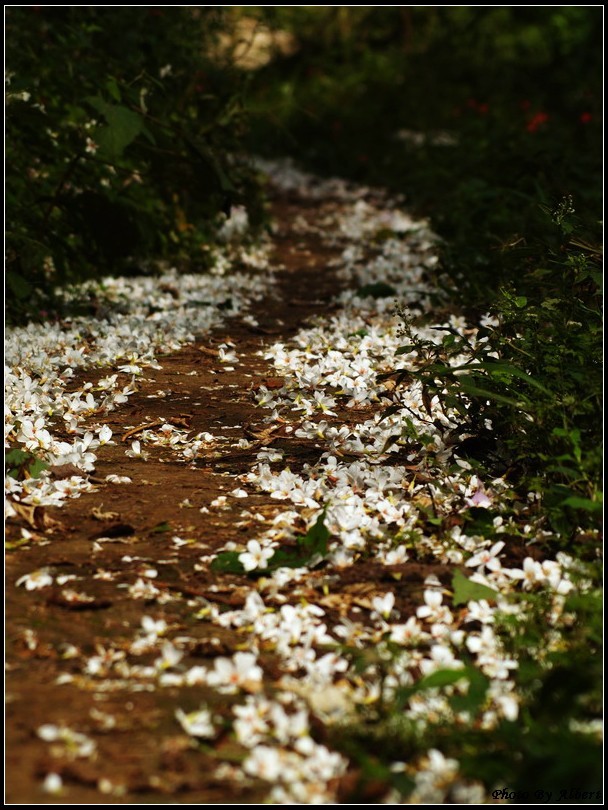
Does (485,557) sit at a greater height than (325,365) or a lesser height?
lesser

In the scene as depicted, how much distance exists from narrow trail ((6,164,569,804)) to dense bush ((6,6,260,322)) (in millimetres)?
1980

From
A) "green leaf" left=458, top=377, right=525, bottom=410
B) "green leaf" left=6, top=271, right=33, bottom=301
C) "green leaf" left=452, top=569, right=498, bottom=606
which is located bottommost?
"green leaf" left=452, top=569, right=498, bottom=606

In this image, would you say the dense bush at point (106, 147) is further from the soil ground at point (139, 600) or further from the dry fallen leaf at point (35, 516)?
the dry fallen leaf at point (35, 516)

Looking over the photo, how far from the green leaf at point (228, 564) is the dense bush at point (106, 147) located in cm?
354

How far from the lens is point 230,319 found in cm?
698

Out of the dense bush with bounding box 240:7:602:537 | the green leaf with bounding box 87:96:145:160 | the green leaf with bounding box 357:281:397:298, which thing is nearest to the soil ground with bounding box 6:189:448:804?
the dense bush with bounding box 240:7:602:537

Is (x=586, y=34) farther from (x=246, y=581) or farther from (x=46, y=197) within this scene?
(x=246, y=581)

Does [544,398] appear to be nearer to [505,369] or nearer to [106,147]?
[505,369]

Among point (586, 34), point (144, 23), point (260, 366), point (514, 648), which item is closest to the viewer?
point (514, 648)

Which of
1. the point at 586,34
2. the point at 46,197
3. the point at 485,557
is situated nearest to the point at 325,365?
the point at 485,557

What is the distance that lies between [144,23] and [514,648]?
25.4ft

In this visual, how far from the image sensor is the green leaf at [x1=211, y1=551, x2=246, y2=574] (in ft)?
10.8

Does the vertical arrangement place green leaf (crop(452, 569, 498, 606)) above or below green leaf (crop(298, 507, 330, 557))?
below

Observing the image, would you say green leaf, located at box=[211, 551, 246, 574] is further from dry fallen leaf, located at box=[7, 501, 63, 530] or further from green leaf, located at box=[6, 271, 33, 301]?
green leaf, located at box=[6, 271, 33, 301]
